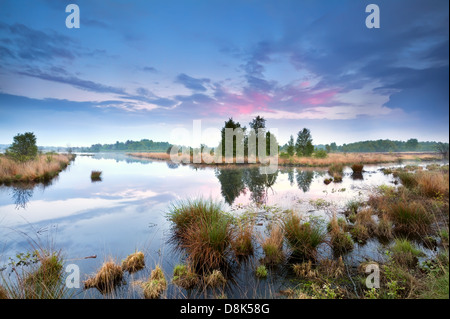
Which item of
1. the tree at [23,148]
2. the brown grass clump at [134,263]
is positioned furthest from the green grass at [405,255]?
the tree at [23,148]

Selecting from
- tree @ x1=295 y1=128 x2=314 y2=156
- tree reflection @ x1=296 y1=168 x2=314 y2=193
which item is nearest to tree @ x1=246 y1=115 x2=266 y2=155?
tree @ x1=295 y1=128 x2=314 y2=156

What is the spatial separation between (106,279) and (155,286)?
1.25 m

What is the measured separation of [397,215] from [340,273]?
4.79 meters

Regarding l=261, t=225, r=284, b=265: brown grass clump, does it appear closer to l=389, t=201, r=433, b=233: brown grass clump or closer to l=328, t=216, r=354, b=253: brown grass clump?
l=328, t=216, r=354, b=253: brown grass clump

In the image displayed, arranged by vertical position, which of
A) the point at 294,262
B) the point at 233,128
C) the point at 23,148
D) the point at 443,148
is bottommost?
the point at 294,262

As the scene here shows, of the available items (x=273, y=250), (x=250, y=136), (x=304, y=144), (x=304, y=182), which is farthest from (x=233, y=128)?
(x=273, y=250)

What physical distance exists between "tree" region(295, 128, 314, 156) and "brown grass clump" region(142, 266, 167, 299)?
151ft

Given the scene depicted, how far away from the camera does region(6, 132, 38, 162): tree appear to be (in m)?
21.2

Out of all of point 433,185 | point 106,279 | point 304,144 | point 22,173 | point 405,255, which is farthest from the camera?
point 304,144

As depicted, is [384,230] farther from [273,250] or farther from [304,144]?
[304,144]

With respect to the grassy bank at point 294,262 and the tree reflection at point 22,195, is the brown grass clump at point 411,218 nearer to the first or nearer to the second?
the grassy bank at point 294,262

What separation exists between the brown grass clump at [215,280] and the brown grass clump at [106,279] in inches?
77.1

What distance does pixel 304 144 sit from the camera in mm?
47188

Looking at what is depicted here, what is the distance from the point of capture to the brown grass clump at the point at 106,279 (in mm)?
4290
